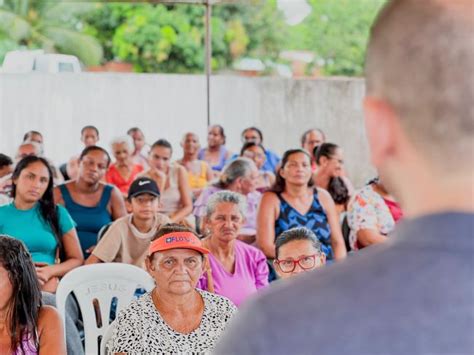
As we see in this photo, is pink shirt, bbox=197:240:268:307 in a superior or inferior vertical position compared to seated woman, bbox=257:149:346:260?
inferior

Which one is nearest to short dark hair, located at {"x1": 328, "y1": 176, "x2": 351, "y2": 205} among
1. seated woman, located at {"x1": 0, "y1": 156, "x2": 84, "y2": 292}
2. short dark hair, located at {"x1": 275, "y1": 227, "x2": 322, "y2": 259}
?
seated woman, located at {"x1": 0, "y1": 156, "x2": 84, "y2": 292}

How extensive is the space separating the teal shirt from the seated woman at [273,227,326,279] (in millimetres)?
1560

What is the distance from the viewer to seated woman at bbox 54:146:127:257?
18.6 ft

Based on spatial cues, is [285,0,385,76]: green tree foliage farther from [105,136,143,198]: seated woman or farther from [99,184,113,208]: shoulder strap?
[99,184,113,208]: shoulder strap

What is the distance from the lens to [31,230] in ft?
16.0

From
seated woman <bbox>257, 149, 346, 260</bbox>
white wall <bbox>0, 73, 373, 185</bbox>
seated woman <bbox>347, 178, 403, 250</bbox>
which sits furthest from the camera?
white wall <bbox>0, 73, 373, 185</bbox>

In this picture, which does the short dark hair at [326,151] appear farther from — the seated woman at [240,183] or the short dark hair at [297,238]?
the short dark hair at [297,238]

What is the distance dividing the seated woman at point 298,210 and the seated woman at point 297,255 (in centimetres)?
150

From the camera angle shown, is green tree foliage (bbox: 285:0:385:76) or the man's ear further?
green tree foliage (bbox: 285:0:385:76)

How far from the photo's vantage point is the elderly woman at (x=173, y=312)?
128 inches

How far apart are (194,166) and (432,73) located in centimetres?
801

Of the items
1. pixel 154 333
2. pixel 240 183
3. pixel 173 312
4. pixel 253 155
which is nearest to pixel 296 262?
pixel 173 312

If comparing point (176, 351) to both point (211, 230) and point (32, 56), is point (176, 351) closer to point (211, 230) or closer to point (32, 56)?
point (211, 230)

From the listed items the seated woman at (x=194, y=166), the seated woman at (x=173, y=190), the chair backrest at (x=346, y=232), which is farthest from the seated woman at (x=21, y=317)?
the seated woman at (x=194, y=166)
